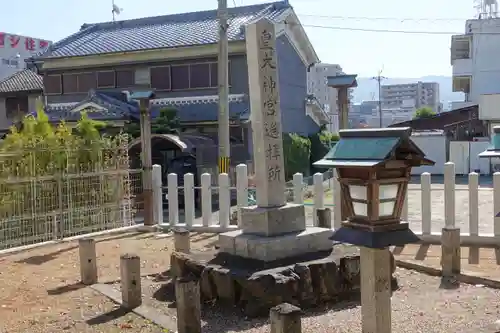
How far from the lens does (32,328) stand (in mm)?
6652

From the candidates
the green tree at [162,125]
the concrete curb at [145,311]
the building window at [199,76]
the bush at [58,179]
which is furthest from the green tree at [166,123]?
the concrete curb at [145,311]

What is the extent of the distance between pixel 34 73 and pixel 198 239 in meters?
25.8

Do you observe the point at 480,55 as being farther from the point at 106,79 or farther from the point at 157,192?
the point at 157,192

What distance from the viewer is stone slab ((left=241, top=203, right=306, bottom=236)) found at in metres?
7.86

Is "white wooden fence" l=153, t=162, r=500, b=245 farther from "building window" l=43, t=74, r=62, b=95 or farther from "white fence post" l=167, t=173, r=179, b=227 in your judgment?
"building window" l=43, t=74, r=62, b=95

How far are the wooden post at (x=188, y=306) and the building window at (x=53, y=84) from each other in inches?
950

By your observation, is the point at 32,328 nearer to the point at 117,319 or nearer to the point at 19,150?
the point at 117,319

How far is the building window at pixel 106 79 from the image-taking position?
26.9m

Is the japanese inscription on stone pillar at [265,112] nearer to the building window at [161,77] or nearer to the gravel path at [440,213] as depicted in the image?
the gravel path at [440,213]

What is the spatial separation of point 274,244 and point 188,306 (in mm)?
1918

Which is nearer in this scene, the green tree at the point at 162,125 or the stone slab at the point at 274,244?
the stone slab at the point at 274,244

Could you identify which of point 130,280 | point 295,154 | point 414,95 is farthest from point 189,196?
point 414,95

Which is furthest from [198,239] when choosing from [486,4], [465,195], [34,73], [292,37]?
[486,4]

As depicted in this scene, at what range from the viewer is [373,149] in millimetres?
4539
